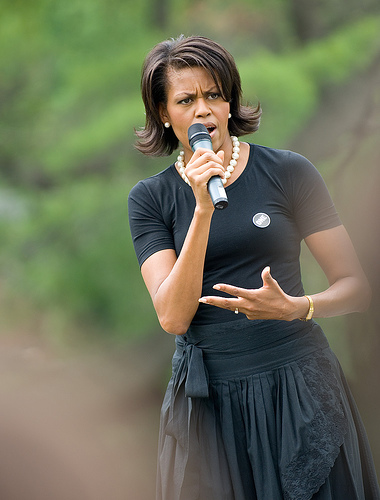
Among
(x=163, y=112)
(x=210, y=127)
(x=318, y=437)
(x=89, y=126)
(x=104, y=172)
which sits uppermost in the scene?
(x=89, y=126)

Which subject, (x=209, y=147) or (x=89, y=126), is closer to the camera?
(x=209, y=147)

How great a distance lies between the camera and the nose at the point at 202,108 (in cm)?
126

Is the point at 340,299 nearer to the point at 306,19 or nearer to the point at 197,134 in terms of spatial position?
the point at 197,134

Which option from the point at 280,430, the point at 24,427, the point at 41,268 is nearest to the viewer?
the point at 280,430

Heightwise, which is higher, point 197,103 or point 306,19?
point 306,19

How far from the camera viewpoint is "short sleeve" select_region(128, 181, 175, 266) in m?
1.30

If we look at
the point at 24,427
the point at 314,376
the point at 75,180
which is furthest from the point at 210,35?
the point at 24,427

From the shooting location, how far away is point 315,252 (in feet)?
4.31

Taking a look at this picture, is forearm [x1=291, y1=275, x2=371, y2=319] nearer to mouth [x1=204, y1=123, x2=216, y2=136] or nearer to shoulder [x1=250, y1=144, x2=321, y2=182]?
shoulder [x1=250, y1=144, x2=321, y2=182]

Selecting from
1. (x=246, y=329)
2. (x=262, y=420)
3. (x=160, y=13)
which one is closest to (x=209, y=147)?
(x=246, y=329)

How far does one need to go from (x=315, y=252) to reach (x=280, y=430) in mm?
429

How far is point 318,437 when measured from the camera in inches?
47.9

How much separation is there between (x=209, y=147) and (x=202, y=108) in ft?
0.64

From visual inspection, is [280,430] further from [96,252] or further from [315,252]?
[96,252]
